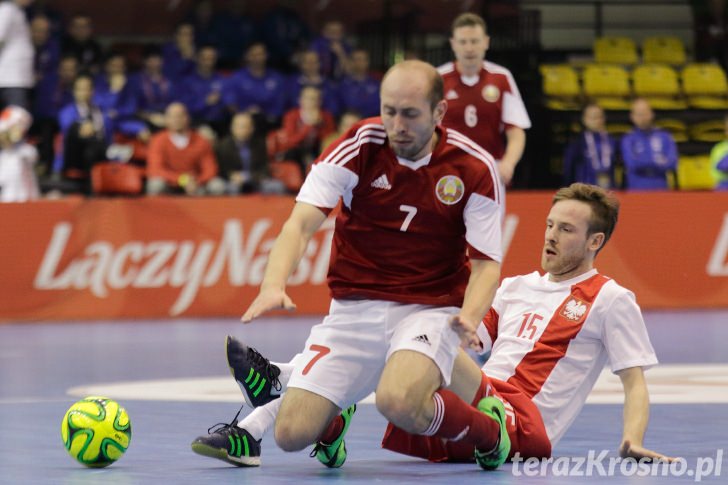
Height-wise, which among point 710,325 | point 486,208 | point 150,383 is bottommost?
point 710,325

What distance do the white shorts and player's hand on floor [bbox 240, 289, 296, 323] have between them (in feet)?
2.48

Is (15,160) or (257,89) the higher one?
(257,89)

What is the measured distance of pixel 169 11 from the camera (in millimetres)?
19906

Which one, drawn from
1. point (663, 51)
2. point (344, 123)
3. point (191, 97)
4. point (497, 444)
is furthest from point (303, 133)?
point (497, 444)

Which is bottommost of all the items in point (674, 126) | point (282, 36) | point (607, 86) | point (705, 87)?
point (674, 126)

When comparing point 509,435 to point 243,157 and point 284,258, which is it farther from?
point 243,157

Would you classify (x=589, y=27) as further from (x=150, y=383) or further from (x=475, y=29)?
(x=150, y=383)

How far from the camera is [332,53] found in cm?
1842

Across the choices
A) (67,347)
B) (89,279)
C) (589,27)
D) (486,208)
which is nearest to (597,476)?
(486,208)

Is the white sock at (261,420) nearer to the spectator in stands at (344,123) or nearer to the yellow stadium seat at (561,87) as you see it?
the spectator in stands at (344,123)

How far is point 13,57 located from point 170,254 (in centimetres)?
337

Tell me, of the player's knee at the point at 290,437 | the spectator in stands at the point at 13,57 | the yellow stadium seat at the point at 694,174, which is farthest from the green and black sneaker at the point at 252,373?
the yellow stadium seat at the point at 694,174

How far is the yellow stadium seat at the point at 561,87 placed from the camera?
65.4 feet

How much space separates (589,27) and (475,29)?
1268cm
